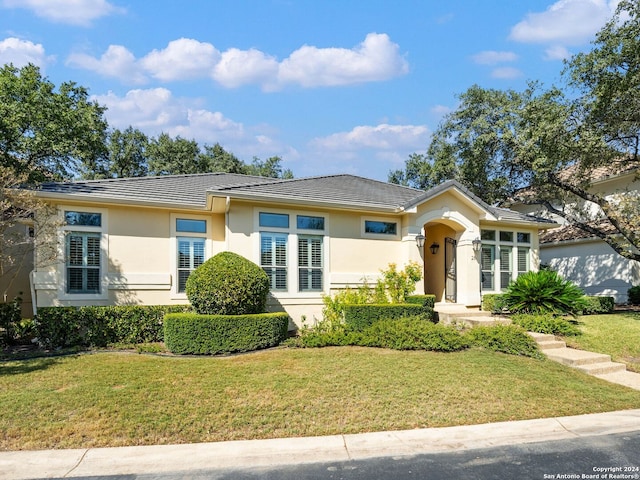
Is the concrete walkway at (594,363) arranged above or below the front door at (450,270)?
below

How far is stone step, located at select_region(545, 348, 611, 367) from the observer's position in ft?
28.2

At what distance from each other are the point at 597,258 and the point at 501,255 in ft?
23.4

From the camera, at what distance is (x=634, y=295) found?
16625 millimetres

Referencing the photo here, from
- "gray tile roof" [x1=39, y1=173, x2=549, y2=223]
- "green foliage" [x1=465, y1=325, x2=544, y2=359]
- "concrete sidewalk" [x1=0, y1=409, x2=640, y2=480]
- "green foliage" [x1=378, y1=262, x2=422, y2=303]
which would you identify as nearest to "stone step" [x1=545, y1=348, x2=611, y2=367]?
"green foliage" [x1=465, y1=325, x2=544, y2=359]

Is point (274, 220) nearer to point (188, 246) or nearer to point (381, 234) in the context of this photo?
point (188, 246)

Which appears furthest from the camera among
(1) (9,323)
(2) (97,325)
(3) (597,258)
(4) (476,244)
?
(3) (597,258)

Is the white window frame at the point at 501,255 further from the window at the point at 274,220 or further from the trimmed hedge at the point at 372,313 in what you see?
the window at the point at 274,220

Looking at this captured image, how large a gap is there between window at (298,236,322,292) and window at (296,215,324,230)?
0.29 meters

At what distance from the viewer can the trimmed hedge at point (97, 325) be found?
9.38 meters

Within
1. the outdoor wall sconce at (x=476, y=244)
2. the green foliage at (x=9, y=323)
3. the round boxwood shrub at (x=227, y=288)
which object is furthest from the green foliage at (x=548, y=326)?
the green foliage at (x=9, y=323)

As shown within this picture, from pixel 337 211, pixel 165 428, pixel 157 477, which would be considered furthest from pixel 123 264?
pixel 157 477

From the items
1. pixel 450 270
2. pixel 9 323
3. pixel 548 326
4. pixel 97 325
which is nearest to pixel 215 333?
pixel 97 325

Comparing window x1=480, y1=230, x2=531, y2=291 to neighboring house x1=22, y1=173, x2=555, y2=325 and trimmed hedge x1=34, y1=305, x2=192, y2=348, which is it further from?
trimmed hedge x1=34, y1=305, x2=192, y2=348

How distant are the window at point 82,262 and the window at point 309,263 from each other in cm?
528
